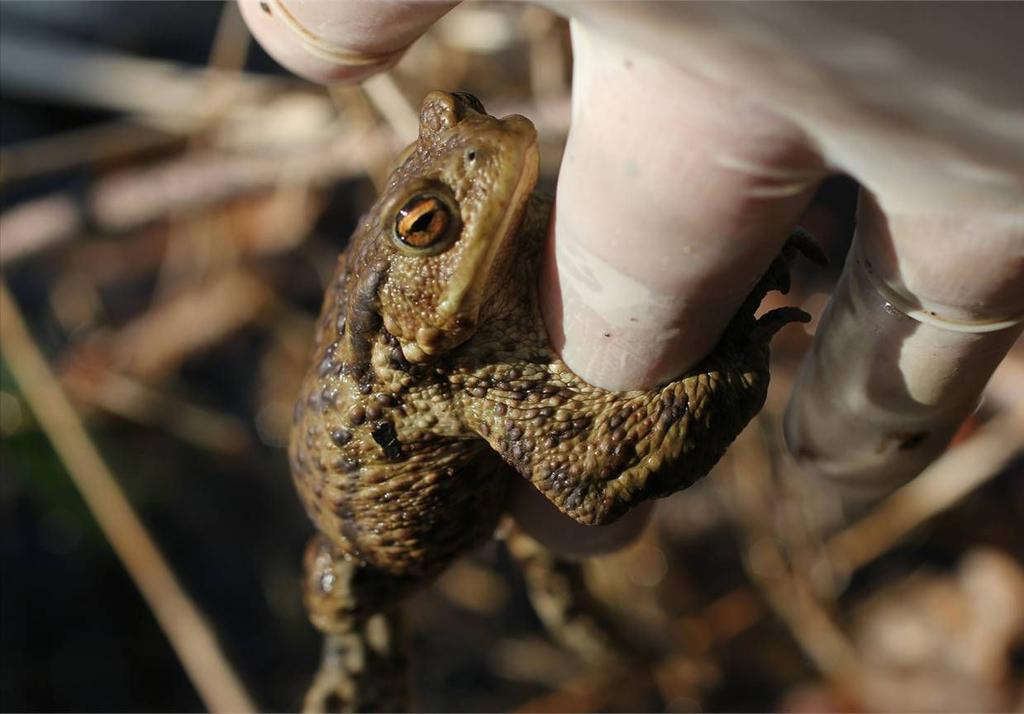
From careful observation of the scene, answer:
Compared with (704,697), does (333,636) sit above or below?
above

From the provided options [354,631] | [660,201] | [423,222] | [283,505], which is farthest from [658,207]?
[283,505]

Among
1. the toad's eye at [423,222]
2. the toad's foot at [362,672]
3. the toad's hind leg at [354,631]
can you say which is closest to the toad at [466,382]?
the toad's eye at [423,222]

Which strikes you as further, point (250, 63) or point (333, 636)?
point (250, 63)

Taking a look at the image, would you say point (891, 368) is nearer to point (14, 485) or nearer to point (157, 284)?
point (14, 485)

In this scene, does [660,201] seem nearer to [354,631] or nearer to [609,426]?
[609,426]

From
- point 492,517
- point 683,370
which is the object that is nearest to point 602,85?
point 683,370

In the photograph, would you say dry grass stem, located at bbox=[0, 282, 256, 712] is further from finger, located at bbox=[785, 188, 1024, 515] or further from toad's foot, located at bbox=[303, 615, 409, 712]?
finger, located at bbox=[785, 188, 1024, 515]

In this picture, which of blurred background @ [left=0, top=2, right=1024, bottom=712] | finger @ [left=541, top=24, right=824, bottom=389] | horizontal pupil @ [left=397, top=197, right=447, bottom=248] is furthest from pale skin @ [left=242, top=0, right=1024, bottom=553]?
blurred background @ [left=0, top=2, right=1024, bottom=712]
